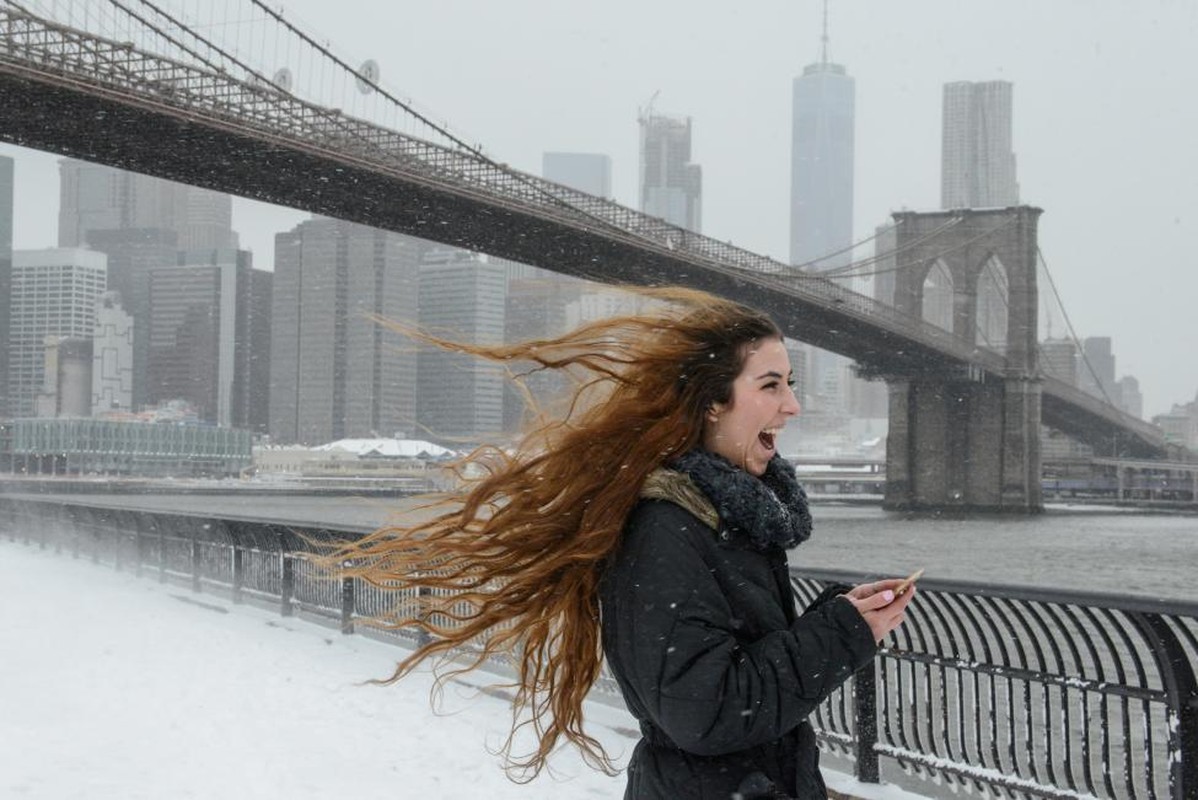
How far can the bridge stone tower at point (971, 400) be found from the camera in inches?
2174

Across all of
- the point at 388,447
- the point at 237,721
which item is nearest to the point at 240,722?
the point at 237,721

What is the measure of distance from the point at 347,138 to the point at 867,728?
1076 inches

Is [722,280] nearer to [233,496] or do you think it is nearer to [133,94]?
[133,94]

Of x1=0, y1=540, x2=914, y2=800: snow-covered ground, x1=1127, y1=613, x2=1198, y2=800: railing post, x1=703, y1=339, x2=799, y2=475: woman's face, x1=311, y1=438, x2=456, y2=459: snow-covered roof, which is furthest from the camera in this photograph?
x1=311, y1=438, x2=456, y2=459: snow-covered roof

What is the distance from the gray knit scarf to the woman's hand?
0.38ft

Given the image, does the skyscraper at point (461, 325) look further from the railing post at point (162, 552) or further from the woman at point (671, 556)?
the woman at point (671, 556)

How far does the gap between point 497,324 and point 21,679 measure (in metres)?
40.0

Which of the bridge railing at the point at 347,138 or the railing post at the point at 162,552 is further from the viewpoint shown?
the bridge railing at the point at 347,138

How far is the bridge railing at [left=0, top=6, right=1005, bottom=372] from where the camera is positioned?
86.9 feet

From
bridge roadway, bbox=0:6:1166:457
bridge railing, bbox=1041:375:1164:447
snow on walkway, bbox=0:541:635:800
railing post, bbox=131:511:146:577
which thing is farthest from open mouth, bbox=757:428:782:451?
bridge railing, bbox=1041:375:1164:447

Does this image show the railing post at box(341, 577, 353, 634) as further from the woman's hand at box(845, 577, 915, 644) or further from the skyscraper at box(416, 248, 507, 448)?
the skyscraper at box(416, 248, 507, 448)

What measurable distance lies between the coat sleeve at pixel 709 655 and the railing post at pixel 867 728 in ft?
12.7

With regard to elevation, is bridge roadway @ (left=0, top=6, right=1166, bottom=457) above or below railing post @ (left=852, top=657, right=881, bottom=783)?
above

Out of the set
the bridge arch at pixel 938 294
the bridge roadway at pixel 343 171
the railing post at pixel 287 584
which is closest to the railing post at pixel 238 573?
the railing post at pixel 287 584
